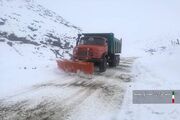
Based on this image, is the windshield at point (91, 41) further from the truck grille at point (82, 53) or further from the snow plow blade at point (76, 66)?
the snow plow blade at point (76, 66)

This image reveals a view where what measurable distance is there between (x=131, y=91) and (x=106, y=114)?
10.2ft

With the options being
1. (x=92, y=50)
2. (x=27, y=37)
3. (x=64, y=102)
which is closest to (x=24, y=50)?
(x=27, y=37)

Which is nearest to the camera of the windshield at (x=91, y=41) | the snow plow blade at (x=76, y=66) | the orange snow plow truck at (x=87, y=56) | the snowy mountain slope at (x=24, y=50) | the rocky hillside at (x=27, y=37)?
the snowy mountain slope at (x=24, y=50)

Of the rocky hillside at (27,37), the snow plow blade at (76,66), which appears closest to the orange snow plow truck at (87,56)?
the snow plow blade at (76,66)

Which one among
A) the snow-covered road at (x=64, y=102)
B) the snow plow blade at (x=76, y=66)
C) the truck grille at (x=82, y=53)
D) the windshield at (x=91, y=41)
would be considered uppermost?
the windshield at (x=91, y=41)

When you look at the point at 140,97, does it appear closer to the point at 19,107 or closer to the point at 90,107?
the point at 90,107

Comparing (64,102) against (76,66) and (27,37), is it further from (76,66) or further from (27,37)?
(27,37)

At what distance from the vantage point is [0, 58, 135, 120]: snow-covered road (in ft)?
20.7

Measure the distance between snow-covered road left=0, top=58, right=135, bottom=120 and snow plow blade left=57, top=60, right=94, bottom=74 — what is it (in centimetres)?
220

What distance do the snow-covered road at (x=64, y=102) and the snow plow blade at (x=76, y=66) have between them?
2196 millimetres

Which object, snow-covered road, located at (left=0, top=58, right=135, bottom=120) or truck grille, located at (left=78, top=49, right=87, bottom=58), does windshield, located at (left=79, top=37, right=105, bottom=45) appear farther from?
snow-covered road, located at (left=0, top=58, right=135, bottom=120)

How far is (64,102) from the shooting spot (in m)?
7.56

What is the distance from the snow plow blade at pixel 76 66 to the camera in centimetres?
1285

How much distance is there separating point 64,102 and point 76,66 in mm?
5840
